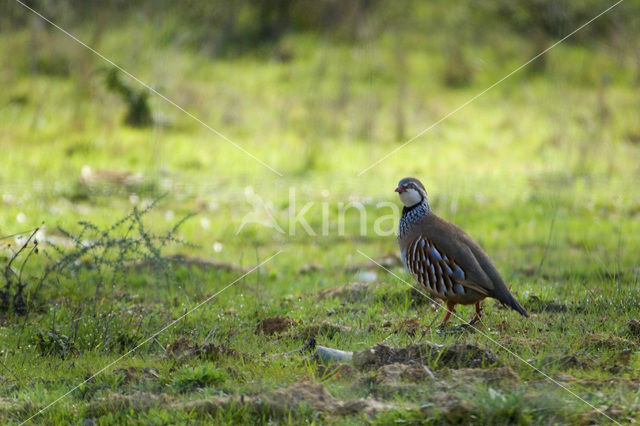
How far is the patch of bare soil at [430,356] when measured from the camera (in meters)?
5.14

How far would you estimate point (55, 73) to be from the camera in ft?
54.1

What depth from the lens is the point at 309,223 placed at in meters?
11.1

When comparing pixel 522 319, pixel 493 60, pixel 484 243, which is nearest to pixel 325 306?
pixel 522 319

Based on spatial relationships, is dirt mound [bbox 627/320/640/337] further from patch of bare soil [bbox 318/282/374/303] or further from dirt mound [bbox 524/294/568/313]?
patch of bare soil [bbox 318/282/374/303]

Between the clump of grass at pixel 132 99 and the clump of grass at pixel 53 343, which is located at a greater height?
the clump of grass at pixel 132 99

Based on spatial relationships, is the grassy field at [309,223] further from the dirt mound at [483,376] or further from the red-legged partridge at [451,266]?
the red-legged partridge at [451,266]

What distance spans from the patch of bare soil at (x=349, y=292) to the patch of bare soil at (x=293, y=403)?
92.6 inches

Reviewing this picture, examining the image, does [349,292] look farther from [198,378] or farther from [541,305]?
[198,378]

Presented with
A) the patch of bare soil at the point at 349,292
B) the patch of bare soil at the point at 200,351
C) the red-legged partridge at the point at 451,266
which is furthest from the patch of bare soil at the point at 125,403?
the patch of bare soil at the point at 349,292

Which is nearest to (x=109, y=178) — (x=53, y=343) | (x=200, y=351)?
(x=53, y=343)

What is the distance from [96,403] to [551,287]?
4.36 meters

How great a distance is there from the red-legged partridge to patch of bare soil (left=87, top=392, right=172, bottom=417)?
2.34 metres

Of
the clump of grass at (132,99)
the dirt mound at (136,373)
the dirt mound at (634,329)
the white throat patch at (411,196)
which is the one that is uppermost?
the clump of grass at (132,99)

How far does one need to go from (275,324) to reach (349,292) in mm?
1020
